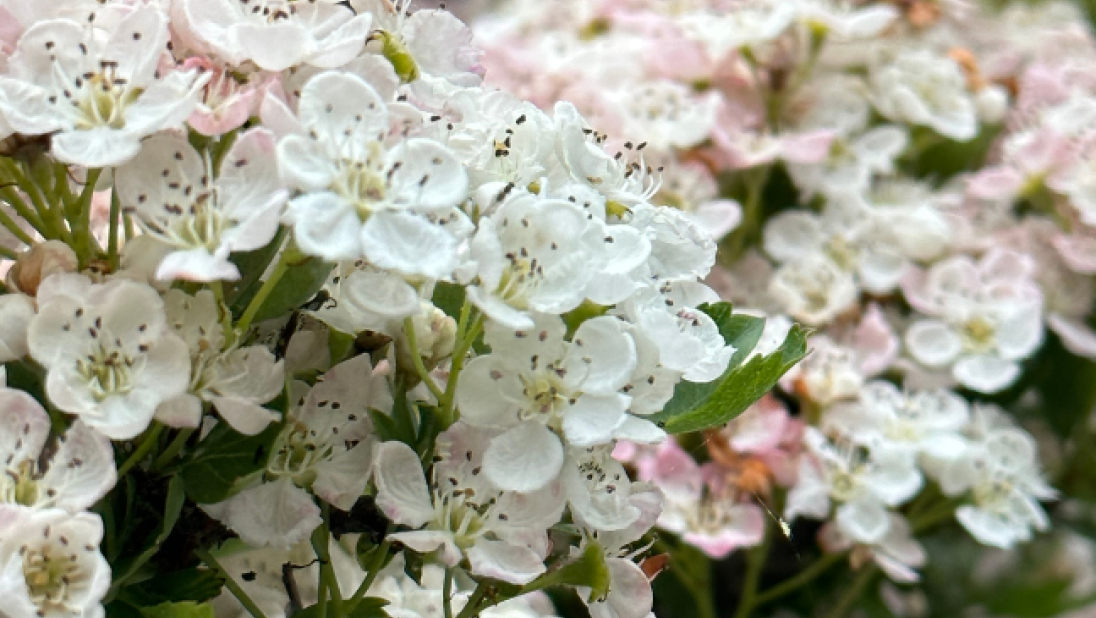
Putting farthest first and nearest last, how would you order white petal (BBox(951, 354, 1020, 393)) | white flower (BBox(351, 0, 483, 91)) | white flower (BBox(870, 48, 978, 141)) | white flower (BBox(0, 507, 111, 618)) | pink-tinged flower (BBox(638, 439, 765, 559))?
white flower (BBox(870, 48, 978, 141)), white petal (BBox(951, 354, 1020, 393)), pink-tinged flower (BBox(638, 439, 765, 559)), white flower (BBox(351, 0, 483, 91)), white flower (BBox(0, 507, 111, 618))

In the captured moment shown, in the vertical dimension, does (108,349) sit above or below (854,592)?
above

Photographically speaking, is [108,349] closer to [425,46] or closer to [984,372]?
[425,46]

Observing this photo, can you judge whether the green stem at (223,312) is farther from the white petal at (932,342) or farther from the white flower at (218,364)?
the white petal at (932,342)

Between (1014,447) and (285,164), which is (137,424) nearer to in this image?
(285,164)

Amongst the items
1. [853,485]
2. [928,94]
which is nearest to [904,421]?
[853,485]

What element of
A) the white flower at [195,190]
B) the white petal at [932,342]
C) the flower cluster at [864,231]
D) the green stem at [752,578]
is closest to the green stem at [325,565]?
the white flower at [195,190]

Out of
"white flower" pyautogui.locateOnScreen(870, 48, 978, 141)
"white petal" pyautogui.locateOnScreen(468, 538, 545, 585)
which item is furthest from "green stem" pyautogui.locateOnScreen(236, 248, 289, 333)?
"white flower" pyautogui.locateOnScreen(870, 48, 978, 141)

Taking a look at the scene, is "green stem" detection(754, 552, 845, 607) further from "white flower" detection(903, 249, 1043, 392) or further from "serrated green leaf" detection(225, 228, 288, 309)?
"serrated green leaf" detection(225, 228, 288, 309)
